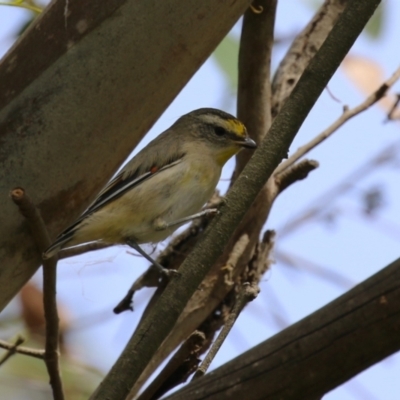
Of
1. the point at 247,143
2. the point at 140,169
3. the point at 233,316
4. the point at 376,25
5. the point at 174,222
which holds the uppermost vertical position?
the point at 376,25

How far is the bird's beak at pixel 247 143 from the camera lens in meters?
3.47

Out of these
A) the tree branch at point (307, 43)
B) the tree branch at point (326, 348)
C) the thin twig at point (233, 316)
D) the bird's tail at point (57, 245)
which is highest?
the tree branch at point (307, 43)

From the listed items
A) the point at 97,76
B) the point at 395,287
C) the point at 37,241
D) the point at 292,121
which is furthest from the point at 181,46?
the point at 395,287

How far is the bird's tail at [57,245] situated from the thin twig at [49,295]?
2cm

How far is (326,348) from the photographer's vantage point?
1652 mm

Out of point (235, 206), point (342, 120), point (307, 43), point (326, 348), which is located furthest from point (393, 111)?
point (326, 348)

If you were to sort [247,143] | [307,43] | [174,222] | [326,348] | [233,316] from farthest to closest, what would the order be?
[307,43] < [247,143] < [174,222] < [233,316] < [326,348]

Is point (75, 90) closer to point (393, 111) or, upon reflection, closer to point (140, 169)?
point (140, 169)

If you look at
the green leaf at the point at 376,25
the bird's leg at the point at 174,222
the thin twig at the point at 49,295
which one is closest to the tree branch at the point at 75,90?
the thin twig at the point at 49,295

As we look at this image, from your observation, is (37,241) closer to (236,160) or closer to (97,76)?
(97,76)

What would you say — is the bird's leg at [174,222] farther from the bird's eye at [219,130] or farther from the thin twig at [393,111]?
the thin twig at [393,111]

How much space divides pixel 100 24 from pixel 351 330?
1.46 meters

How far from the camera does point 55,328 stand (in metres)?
2.60

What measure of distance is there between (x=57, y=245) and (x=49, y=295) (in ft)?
0.73
